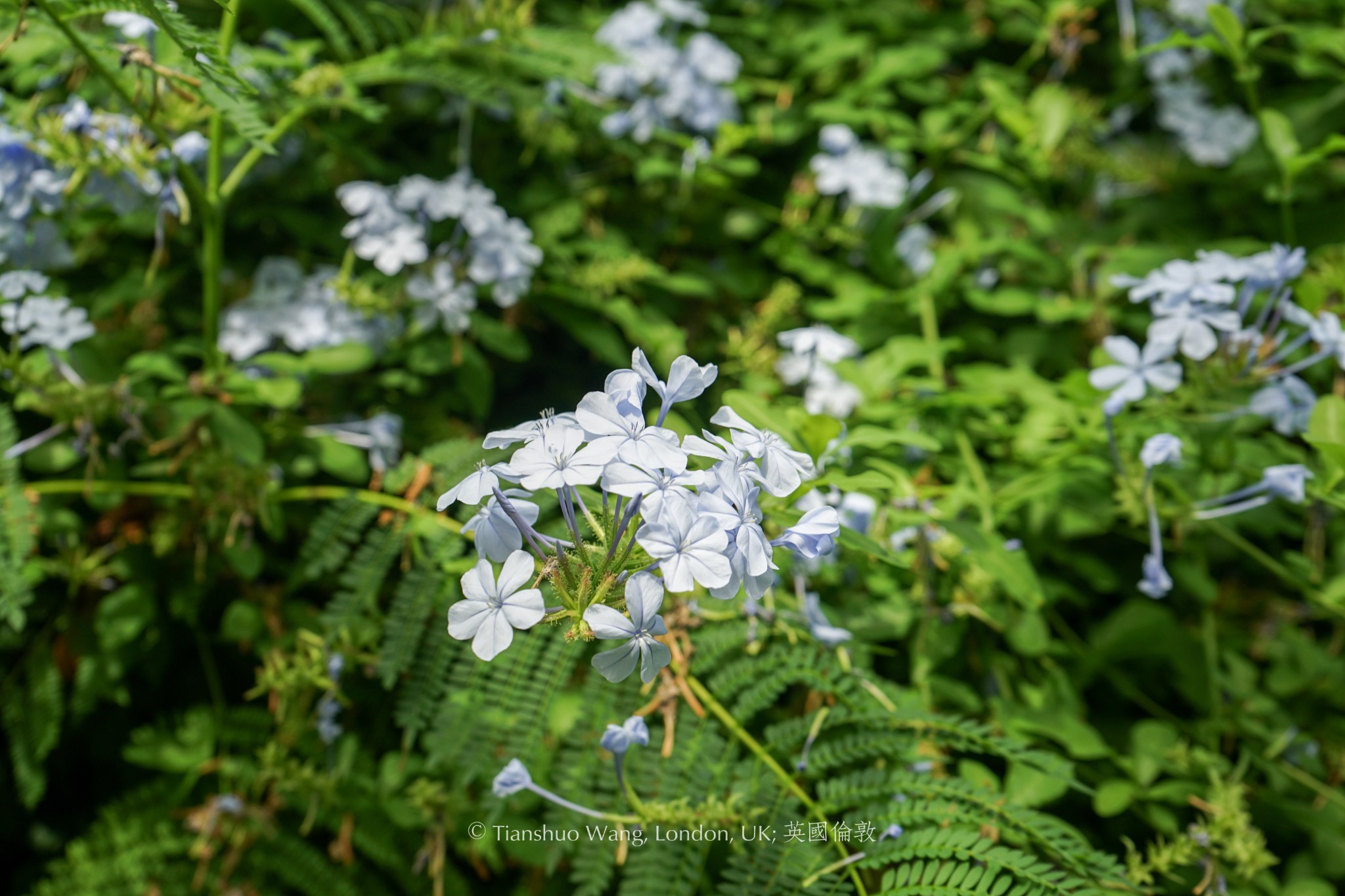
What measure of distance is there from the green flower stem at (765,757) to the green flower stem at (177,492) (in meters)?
0.61

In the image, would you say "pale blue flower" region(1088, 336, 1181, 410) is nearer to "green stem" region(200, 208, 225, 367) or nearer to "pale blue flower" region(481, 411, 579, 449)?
"pale blue flower" region(481, 411, 579, 449)

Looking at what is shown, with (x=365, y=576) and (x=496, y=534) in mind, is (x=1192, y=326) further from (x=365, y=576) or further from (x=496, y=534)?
(x=365, y=576)

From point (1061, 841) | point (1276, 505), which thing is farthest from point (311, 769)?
point (1276, 505)

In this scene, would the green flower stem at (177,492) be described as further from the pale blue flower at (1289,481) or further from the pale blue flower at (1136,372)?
the pale blue flower at (1289,481)

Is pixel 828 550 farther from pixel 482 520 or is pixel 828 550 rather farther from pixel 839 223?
pixel 839 223

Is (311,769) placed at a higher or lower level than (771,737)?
lower

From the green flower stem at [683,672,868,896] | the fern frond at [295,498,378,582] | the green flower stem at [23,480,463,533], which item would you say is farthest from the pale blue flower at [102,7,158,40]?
the green flower stem at [683,672,868,896]

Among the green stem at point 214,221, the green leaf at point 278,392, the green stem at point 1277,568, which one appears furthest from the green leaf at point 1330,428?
the green stem at point 214,221

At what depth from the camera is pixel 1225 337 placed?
1.83 metres

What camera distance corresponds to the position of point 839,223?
2822 millimetres

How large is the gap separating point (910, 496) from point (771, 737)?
0.60 meters

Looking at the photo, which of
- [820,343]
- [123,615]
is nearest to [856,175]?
[820,343]

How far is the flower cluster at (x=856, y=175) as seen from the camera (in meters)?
2.62

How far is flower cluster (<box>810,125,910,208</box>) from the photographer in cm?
262
